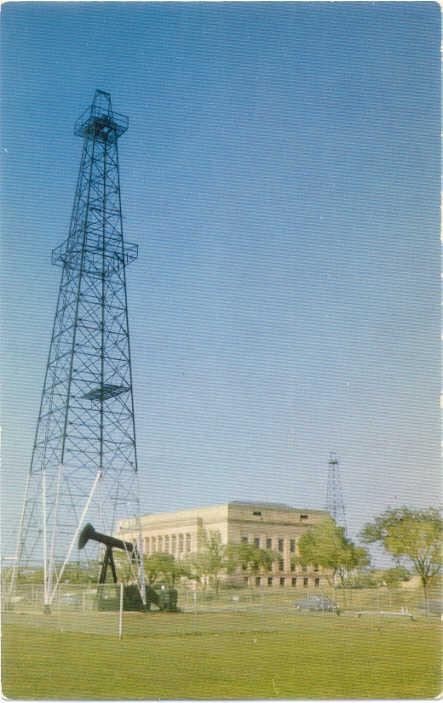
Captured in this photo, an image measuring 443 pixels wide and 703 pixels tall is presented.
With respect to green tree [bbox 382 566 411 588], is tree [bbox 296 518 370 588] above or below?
above

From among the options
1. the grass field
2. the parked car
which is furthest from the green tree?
the grass field

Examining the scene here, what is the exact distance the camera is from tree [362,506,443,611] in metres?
34.0

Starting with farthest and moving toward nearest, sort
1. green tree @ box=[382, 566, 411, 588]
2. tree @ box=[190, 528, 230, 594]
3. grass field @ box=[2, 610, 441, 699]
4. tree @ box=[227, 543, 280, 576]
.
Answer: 1. tree @ box=[227, 543, 280, 576]
2. tree @ box=[190, 528, 230, 594]
3. green tree @ box=[382, 566, 411, 588]
4. grass field @ box=[2, 610, 441, 699]

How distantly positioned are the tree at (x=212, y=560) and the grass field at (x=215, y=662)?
28714 millimetres

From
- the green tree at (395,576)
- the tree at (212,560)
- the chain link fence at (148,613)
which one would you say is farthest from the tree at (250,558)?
the chain link fence at (148,613)

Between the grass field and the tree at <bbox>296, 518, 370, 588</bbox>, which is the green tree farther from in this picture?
the grass field

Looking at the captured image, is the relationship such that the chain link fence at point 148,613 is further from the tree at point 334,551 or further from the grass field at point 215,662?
the tree at point 334,551

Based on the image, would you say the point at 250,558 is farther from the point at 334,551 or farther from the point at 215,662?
the point at 215,662

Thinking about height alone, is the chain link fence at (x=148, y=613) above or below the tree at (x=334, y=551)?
below

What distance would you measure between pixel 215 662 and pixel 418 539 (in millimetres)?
21254

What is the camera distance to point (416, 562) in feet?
114

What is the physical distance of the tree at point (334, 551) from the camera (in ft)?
152

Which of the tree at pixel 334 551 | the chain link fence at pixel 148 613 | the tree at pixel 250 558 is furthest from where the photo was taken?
the tree at pixel 250 558

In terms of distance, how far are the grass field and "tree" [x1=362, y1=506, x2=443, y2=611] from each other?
33.3ft
